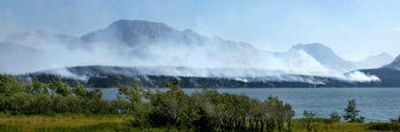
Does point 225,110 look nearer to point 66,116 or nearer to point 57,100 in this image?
point 66,116

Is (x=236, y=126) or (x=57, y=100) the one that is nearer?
(x=236, y=126)

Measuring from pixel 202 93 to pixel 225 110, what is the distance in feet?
23.2

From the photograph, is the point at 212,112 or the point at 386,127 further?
the point at 386,127

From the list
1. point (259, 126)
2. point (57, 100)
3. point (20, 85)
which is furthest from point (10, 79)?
point (259, 126)

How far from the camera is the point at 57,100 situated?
425 ft

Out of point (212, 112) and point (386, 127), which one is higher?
point (212, 112)

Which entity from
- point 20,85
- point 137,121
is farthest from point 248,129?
point 20,85

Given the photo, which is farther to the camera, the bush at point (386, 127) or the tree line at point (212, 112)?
the bush at point (386, 127)

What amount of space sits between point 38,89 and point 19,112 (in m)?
29.7

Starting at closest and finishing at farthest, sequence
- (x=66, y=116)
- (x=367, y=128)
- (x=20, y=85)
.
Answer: (x=367, y=128) < (x=66, y=116) < (x=20, y=85)

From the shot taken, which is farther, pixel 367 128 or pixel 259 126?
pixel 367 128

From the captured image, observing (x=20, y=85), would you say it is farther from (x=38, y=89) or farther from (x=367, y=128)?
(x=367, y=128)

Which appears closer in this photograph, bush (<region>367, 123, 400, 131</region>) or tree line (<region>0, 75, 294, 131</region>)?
tree line (<region>0, 75, 294, 131</region>)

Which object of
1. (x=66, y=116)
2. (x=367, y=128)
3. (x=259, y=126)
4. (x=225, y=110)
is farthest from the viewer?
(x=66, y=116)
